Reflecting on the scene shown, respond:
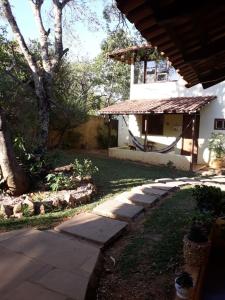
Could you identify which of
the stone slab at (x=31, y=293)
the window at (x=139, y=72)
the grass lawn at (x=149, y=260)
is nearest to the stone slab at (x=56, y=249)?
the grass lawn at (x=149, y=260)

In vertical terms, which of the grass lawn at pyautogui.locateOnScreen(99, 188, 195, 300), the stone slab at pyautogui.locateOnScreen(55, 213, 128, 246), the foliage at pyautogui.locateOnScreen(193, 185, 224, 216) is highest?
the foliage at pyautogui.locateOnScreen(193, 185, 224, 216)

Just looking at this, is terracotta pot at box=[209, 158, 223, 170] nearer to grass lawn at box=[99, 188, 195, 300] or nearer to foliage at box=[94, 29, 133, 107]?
grass lawn at box=[99, 188, 195, 300]

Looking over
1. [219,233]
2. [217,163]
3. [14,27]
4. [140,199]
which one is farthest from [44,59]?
[219,233]

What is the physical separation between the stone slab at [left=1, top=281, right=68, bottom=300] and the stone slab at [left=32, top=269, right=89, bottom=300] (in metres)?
0.06

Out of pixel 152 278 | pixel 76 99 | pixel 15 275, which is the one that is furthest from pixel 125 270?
pixel 76 99

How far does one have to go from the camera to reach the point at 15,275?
113 inches

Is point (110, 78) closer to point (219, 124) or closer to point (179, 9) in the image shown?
point (219, 124)

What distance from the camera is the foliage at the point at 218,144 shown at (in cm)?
1101

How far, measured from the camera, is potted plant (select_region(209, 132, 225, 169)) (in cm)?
1094

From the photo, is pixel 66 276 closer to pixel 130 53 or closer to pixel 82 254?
pixel 82 254

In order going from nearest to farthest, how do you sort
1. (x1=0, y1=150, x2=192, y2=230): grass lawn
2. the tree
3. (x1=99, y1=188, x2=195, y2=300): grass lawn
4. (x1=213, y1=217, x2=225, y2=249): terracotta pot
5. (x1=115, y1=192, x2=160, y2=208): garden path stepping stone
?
(x1=99, y1=188, x2=195, y2=300): grass lawn → (x1=213, y1=217, x2=225, y2=249): terracotta pot → (x1=0, y1=150, x2=192, y2=230): grass lawn → (x1=115, y1=192, x2=160, y2=208): garden path stepping stone → the tree

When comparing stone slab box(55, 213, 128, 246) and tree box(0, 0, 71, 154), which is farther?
tree box(0, 0, 71, 154)

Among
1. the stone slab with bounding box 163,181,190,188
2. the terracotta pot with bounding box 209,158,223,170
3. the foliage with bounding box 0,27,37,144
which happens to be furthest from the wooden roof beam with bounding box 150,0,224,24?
the terracotta pot with bounding box 209,158,223,170

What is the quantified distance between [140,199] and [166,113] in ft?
20.4
